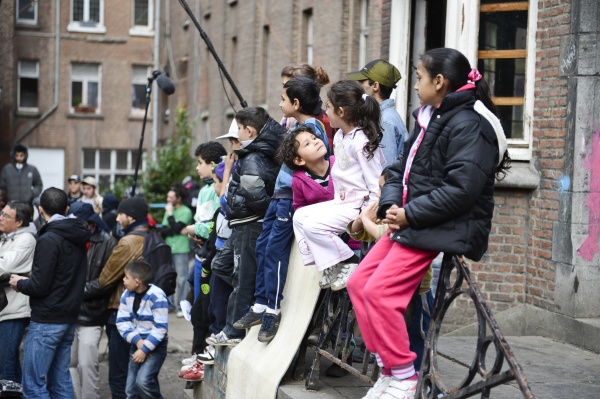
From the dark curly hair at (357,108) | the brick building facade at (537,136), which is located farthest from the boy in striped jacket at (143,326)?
the dark curly hair at (357,108)

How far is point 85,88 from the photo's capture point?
137ft

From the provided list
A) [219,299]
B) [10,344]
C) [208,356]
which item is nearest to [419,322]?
[219,299]

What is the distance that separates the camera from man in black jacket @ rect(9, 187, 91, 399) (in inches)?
366

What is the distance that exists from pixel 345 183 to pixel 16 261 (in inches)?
178

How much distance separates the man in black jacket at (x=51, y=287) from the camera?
930cm

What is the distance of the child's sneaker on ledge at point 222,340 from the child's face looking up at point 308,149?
1877 millimetres

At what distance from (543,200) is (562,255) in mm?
638

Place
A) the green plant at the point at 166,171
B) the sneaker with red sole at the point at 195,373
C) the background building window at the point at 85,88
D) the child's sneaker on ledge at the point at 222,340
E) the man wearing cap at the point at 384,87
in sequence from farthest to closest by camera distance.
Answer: the background building window at the point at 85,88, the green plant at the point at 166,171, the sneaker with red sole at the point at 195,373, the child's sneaker on ledge at the point at 222,340, the man wearing cap at the point at 384,87

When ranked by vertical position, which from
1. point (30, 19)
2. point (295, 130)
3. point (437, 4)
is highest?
point (30, 19)

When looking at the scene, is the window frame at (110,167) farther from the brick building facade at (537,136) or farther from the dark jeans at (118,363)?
the dark jeans at (118,363)

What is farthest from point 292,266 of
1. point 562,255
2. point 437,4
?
point 437,4

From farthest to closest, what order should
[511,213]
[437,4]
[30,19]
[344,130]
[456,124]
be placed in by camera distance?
[30,19], [437,4], [511,213], [344,130], [456,124]

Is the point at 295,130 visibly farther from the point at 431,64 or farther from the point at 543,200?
the point at 543,200

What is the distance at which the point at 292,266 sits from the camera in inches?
289
